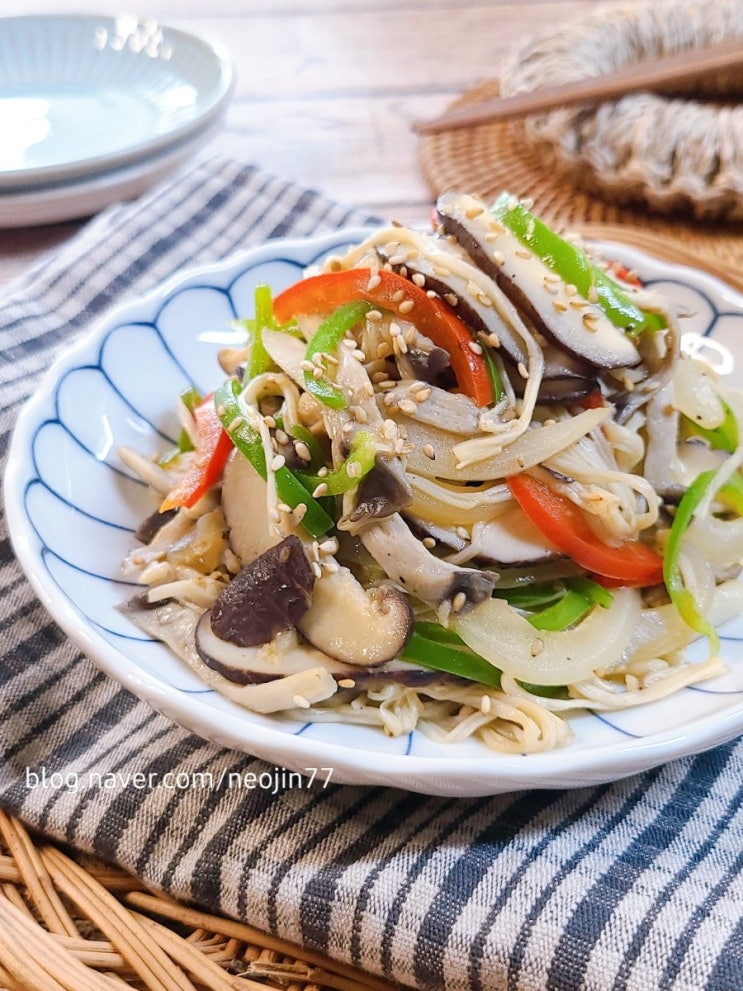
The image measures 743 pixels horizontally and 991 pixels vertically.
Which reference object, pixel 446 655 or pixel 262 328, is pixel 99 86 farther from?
pixel 446 655

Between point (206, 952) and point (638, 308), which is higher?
point (638, 308)

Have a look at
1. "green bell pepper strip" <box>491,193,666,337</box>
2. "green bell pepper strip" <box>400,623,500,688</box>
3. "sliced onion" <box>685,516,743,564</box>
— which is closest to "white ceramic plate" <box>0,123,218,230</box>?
"green bell pepper strip" <box>491,193,666,337</box>

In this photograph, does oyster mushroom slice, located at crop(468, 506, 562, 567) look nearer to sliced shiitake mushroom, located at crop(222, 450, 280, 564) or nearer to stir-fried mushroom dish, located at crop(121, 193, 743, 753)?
stir-fried mushroom dish, located at crop(121, 193, 743, 753)

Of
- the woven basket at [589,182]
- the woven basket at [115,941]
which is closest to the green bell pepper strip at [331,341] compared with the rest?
the woven basket at [115,941]

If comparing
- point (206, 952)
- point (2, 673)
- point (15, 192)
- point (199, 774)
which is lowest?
point (206, 952)

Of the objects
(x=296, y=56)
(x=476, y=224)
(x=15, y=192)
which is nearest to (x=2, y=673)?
(x=476, y=224)

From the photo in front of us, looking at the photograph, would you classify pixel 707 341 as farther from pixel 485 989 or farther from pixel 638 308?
pixel 485 989

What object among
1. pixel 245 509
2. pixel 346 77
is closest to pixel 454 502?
pixel 245 509

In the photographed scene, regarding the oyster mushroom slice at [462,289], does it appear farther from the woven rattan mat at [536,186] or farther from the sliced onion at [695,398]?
the woven rattan mat at [536,186]
